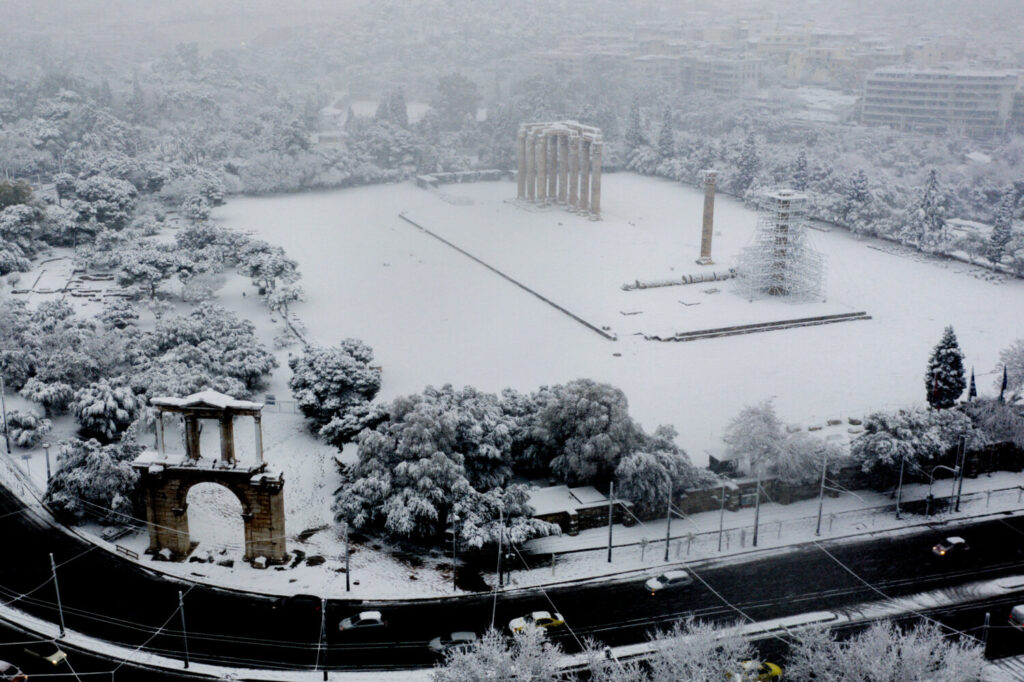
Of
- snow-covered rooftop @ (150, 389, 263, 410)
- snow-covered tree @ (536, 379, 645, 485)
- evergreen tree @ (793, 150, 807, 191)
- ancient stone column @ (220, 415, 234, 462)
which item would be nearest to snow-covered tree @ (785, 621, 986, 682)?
snow-covered tree @ (536, 379, 645, 485)

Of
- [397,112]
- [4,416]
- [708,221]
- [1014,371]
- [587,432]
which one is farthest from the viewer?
[397,112]

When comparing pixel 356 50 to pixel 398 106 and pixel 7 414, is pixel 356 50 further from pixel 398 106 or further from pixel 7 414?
Result: pixel 7 414

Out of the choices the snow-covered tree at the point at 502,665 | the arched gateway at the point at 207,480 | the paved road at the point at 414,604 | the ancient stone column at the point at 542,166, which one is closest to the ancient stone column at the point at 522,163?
the ancient stone column at the point at 542,166

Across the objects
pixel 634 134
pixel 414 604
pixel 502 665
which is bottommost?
pixel 414 604

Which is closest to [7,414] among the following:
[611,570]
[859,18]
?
[611,570]

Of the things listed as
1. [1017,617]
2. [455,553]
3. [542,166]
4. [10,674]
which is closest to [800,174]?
[542,166]

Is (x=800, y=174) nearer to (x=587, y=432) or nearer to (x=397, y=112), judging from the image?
(x=397, y=112)
